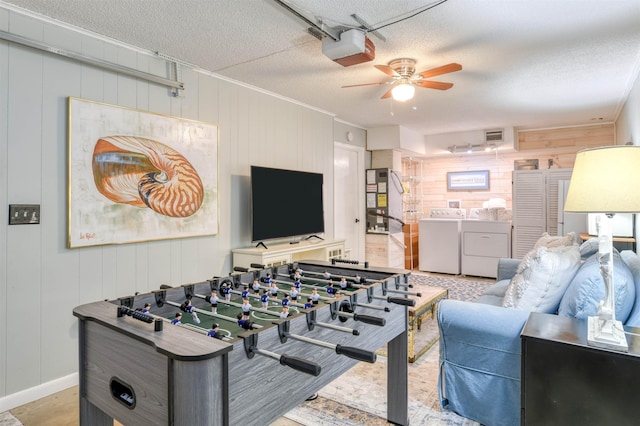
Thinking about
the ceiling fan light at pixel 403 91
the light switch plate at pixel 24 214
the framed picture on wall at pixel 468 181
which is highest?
the ceiling fan light at pixel 403 91

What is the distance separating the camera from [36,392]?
235 cm

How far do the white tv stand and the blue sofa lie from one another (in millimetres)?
1437

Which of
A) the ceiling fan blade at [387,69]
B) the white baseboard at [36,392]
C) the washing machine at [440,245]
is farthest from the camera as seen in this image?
the washing machine at [440,245]

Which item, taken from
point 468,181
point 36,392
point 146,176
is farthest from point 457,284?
point 36,392

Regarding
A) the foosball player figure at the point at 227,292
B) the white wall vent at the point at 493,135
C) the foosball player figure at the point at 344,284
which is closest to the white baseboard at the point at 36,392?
the foosball player figure at the point at 227,292

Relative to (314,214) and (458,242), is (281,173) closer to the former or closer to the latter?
(314,214)

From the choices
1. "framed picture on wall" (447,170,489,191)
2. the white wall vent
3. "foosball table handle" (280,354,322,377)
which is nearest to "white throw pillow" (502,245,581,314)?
"foosball table handle" (280,354,322,377)

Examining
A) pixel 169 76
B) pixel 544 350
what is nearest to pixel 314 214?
pixel 169 76

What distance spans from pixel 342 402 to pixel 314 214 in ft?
8.02

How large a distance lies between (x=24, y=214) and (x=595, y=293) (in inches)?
127

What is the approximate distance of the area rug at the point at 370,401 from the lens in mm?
2107

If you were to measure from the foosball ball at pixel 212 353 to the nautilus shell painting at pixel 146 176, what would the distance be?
1353 mm

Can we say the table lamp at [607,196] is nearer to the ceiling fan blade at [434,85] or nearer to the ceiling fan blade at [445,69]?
the ceiling fan blade at [445,69]

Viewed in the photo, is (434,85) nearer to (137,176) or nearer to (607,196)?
(607,196)
